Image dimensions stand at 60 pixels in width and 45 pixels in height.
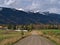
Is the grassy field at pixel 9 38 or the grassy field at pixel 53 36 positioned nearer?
the grassy field at pixel 9 38

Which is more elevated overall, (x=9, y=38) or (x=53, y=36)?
(x=9, y=38)

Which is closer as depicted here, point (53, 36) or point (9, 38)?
point (9, 38)

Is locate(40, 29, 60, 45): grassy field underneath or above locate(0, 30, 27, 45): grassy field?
underneath

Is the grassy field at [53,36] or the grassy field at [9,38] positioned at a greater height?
the grassy field at [9,38]

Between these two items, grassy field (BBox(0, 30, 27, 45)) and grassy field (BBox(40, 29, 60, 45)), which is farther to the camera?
grassy field (BBox(40, 29, 60, 45))
